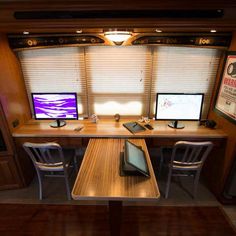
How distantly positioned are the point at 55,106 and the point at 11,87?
575 millimetres

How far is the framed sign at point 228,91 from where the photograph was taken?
199cm

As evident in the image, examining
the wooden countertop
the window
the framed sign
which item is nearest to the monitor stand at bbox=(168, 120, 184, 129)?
the wooden countertop

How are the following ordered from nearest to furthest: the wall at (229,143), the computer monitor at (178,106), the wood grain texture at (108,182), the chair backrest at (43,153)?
1. the wood grain texture at (108,182)
2. the chair backrest at (43,153)
3. the wall at (229,143)
4. the computer monitor at (178,106)

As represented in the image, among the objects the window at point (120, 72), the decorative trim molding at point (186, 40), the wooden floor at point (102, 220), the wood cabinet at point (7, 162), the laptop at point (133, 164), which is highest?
the decorative trim molding at point (186, 40)

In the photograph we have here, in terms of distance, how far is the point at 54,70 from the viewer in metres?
2.44

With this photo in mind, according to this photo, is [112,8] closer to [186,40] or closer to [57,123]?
[186,40]

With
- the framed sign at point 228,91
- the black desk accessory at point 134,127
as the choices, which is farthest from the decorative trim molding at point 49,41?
the framed sign at point 228,91

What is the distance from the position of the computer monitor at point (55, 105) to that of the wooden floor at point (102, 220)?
44.0 inches

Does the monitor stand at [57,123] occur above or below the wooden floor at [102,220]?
above

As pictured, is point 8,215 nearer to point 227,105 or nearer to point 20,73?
point 20,73

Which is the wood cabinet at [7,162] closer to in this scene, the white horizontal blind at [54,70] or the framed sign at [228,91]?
the white horizontal blind at [54,70]

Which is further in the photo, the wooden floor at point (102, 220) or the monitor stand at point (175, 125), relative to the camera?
the monitor stand at point (175, 125)

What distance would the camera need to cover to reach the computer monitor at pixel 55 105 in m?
2.21

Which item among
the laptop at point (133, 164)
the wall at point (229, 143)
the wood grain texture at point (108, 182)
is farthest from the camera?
the wall at point (229, 143)
